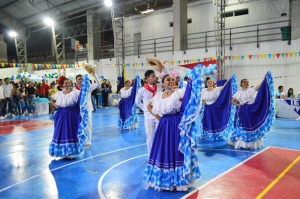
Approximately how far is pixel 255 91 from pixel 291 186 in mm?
2674

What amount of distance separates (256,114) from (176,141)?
313 centimetres

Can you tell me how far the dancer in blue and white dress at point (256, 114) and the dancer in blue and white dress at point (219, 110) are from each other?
2.45 feet

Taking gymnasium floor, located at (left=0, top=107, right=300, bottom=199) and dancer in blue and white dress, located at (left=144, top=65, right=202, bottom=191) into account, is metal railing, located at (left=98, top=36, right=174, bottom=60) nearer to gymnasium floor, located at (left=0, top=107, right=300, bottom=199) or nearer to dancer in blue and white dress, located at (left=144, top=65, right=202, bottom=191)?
gymnasium floor, located at (left=0, top=107, right=300, bottom=199)

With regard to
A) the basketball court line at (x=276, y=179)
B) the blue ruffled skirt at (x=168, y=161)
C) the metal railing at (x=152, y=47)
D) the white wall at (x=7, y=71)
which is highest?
the metal railing at (x=152, y=47)

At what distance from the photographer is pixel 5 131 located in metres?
A: 9.01

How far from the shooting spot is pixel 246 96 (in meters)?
6.08

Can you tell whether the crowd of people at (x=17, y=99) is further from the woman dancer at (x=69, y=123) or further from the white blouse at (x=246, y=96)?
the white blouse at (x=246, y=96)

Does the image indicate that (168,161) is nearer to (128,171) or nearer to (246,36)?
(128,171)

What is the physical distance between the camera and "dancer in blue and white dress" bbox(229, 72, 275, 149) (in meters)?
6.02

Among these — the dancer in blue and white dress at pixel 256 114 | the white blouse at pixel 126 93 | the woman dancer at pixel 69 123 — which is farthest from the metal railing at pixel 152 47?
the woman dancer at pixel 69 123

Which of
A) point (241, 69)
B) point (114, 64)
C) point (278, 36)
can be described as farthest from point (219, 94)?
point (114, 64)

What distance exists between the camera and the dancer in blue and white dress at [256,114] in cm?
602

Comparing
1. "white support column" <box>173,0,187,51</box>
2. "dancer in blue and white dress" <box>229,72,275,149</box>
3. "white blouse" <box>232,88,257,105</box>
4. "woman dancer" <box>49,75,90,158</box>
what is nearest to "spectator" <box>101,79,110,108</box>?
"white support column" <box>173,0,187,51</box>

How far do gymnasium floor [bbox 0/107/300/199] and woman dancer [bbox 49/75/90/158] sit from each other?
0.23m
